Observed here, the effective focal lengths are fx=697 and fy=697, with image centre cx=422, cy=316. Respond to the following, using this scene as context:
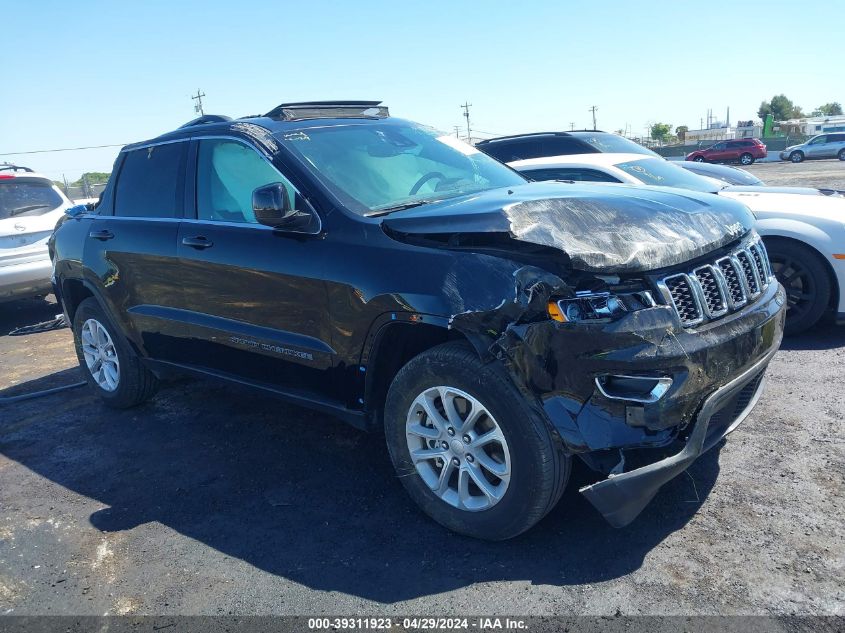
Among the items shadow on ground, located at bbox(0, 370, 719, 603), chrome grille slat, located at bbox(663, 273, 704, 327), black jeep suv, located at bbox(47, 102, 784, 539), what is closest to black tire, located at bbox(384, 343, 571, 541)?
black jeep suv, located at bbox(47, 102, 784, 539)

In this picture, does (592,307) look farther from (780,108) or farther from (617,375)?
(780,108)

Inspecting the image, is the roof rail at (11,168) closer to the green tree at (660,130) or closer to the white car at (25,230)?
the white car at (25,230)

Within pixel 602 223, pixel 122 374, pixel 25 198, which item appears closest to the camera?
pixel 602 223

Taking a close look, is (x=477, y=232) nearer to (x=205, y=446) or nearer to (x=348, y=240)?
(x=348, y=240)

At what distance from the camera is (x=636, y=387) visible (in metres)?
2.70

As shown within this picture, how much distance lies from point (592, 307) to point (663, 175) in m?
5.27

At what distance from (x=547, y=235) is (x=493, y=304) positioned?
0.35 m

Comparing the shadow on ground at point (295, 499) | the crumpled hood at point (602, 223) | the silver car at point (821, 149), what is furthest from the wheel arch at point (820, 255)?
the silver car at point (821, 149)

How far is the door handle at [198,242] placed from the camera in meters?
4.14

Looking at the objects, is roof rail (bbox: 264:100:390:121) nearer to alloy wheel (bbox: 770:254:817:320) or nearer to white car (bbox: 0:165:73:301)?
alloy wheel (bbox: 770:254:817:320)

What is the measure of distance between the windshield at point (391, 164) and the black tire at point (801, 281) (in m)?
2.55

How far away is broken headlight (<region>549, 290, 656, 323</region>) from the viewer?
2729 millimetres

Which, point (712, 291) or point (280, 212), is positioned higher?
point (280, 212)

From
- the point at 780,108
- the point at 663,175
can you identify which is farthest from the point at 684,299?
the point at 780,108
